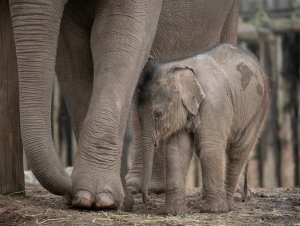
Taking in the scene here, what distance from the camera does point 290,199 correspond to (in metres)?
5.03

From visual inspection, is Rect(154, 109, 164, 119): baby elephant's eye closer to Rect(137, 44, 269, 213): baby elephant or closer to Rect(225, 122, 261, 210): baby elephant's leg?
Rect(137, 44, 269, 213): baby elephant

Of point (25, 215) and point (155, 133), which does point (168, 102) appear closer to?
point (155, 133)

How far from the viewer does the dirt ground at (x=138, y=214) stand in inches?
129

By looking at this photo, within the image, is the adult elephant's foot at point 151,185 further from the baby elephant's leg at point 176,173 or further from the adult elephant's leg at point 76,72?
the baby elephant's leg at point 176,173

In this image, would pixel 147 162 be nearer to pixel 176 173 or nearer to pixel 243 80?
pixel 176 173

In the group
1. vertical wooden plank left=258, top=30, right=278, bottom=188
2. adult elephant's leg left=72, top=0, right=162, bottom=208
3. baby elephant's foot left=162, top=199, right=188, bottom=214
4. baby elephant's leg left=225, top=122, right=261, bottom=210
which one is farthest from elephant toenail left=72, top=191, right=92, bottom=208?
vertical wooden plank left=258, top=30, right=278, bottom=188

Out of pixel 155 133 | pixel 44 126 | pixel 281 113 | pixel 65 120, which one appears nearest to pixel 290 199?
pixel 155 133

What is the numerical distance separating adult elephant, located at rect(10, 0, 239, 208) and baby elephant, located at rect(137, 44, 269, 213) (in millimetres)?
321

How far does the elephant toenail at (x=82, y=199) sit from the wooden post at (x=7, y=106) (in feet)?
3.17

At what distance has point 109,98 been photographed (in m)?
3.65

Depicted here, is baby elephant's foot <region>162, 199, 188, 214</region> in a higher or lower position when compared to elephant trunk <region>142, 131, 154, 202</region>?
lower

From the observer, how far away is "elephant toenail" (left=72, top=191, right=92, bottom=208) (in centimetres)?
353

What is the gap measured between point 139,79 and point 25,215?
1.36 metres

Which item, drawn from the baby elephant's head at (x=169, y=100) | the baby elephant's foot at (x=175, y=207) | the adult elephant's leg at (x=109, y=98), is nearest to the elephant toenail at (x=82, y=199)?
the adult elephant's leg at (x=109, y=98)
